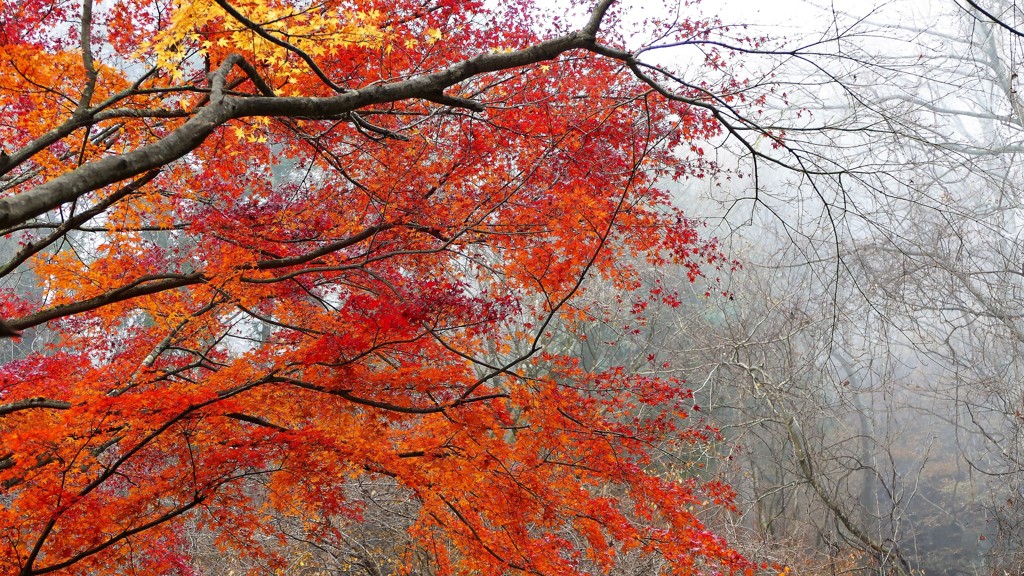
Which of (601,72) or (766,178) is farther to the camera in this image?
(766,178)

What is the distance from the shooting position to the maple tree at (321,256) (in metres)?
3.89

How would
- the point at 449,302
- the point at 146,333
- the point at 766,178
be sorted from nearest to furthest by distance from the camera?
the point at 449,302 → the point at 146,333 → the point at 766,178

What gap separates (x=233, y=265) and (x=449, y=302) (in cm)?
200

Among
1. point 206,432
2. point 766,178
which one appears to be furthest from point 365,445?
point 766,178

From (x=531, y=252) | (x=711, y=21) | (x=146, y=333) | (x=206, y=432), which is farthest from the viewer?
(x=146, y=333)

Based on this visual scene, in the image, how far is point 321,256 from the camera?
19.2 ft

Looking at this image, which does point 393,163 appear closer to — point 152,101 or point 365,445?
point 152,101

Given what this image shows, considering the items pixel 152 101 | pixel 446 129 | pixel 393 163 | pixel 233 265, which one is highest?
pixel 446 129

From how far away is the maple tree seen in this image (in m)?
3.89

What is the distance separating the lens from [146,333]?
7879mm

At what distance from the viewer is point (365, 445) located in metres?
4.93

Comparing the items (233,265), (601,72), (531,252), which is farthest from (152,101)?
(601,72)

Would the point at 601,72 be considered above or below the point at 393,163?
above

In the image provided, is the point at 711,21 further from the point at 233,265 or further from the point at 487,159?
the point at 233,265
